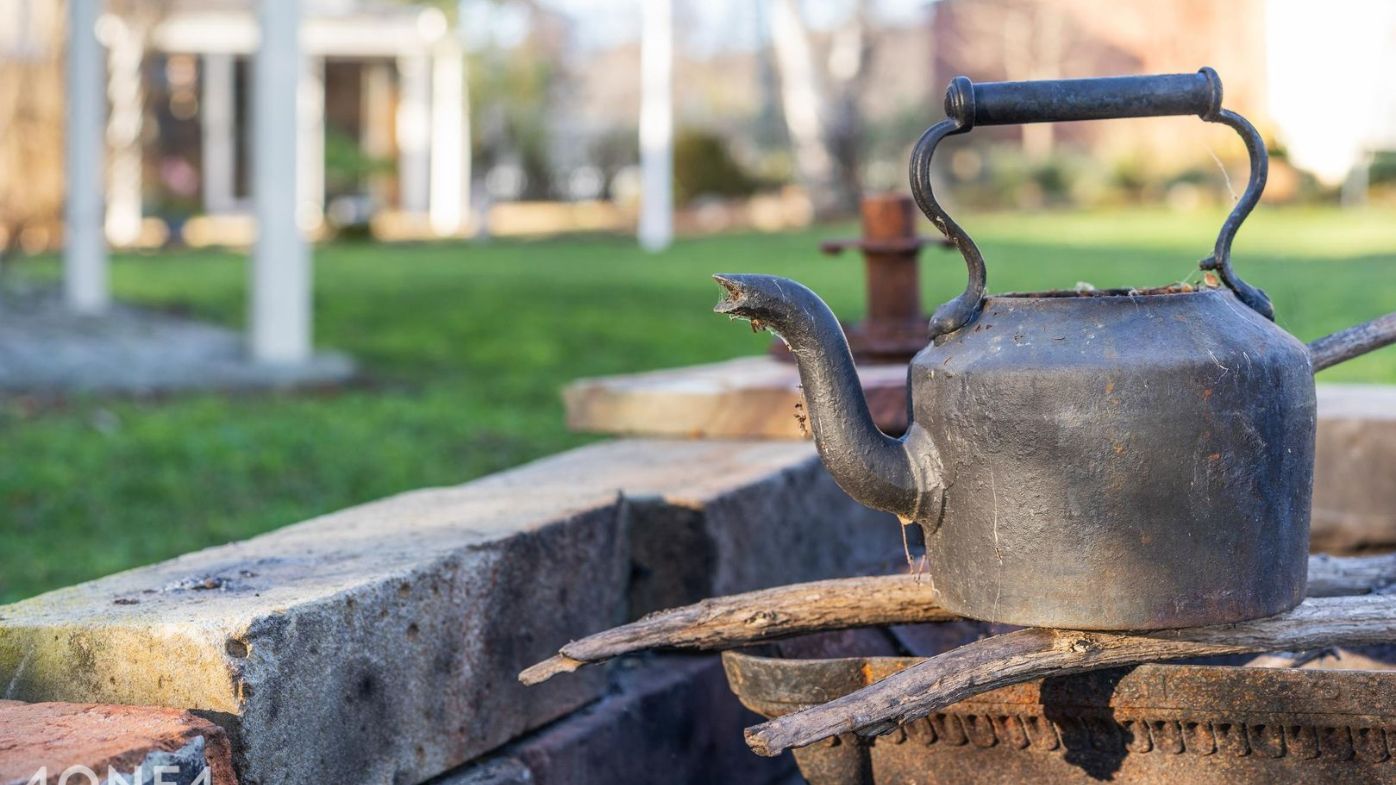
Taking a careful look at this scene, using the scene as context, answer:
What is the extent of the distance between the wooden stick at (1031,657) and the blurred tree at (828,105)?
18.0 m

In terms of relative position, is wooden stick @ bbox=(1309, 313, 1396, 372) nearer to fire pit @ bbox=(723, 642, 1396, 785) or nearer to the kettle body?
the kettle body

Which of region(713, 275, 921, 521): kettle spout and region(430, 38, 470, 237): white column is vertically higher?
region(430, 38, 470, 237): white column

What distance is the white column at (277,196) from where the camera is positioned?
640 centimetres

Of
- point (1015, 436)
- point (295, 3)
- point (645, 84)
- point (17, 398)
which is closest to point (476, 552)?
point (1015, 436)

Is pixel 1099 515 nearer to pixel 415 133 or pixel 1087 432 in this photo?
pixel 1087 432

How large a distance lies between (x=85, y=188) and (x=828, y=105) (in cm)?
1446

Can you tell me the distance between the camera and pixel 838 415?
176 centimetres

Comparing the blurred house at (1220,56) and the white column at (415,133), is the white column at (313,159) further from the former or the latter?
the blurred house at (1220,56)

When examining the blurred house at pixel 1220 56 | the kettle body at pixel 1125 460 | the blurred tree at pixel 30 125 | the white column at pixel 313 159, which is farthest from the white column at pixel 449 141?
the kettle body at pixel 1125 460

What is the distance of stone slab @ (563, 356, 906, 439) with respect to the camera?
3.18 metres

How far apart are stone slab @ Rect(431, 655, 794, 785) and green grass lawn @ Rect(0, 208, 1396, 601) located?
1159 mm

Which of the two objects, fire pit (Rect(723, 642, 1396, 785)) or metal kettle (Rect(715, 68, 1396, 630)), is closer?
metal kettle (Rect(715, 68, 1396, 630))

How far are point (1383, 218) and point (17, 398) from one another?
1342 cm

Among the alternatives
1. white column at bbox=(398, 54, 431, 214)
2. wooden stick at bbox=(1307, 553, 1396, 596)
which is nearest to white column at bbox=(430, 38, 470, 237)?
white column at bbox=(398, 54, 431, 214)
